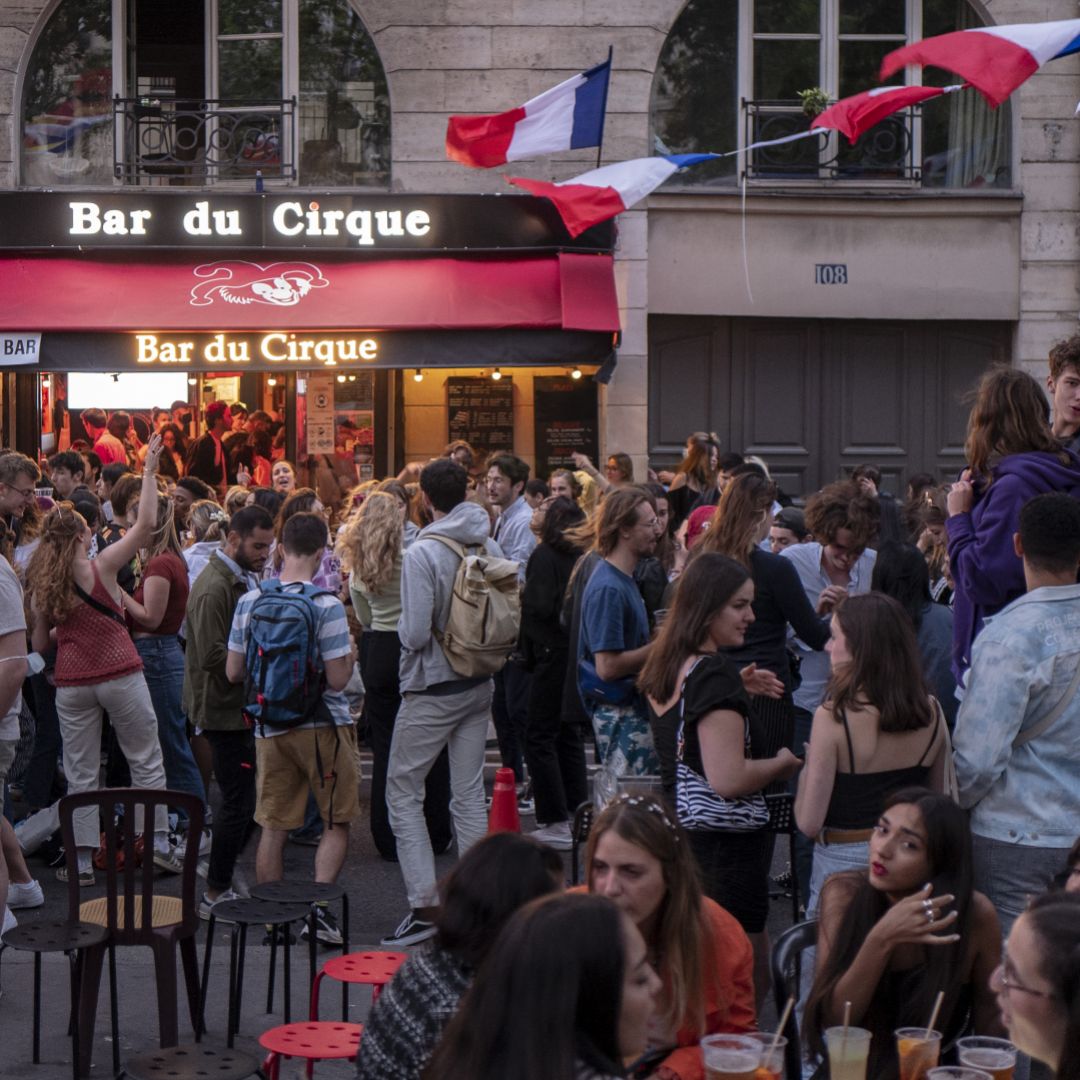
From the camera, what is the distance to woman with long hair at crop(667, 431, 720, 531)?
43.4ft

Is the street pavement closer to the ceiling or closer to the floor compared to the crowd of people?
closer to the floor

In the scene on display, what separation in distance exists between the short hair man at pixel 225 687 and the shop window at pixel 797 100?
9.80 metres

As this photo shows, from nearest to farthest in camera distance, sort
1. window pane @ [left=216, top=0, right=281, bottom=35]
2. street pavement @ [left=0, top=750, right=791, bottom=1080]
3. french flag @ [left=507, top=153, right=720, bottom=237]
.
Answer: street pavement @ [left=0, top=750, right=791, bottom=1080] → french flag @ [left=507, top=153, right=720, bottom=237] → window pane @ [left=216, top=0, right=281, bottom=35]

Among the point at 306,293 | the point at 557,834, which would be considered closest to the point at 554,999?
the point at 557,834

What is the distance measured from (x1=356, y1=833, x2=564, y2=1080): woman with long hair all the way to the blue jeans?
5758mm

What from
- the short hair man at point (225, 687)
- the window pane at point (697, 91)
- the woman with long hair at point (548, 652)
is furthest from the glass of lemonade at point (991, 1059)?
the window pane at point (697, 91)

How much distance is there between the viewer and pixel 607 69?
1449 cm

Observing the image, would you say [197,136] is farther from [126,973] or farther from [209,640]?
[126,973]

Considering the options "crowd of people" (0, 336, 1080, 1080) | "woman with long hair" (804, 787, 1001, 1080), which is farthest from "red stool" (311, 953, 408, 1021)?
"woman with long hair" (804, 787, 1001, 1080)

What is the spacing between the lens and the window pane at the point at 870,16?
56.6 feet

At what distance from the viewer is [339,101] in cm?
1706

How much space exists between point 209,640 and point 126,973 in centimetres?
171

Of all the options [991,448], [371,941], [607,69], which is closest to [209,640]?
[371,941]

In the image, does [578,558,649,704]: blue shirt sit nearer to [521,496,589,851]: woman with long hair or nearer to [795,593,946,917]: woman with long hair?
[521,496,589,851]: woman with long hair
